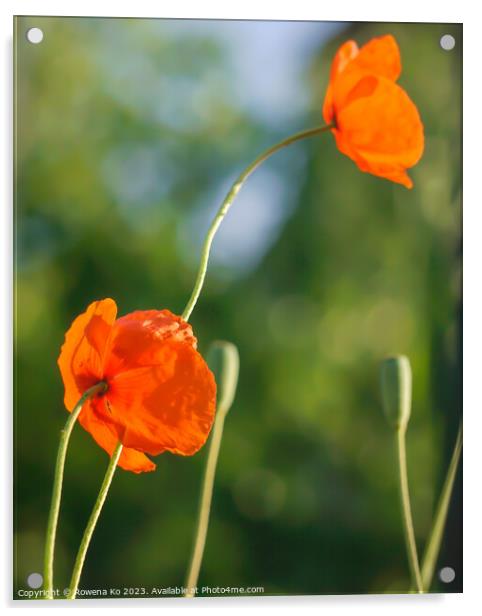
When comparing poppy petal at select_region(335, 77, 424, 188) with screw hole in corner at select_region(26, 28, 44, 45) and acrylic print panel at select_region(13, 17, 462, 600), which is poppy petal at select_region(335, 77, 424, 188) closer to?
acrylic print panel at select_region(13, 17, 462, 600)

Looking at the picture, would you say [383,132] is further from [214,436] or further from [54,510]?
[54,510]

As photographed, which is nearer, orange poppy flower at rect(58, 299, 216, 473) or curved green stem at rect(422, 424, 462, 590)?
orange poppy flower at rect(58, 299, 216, 473)

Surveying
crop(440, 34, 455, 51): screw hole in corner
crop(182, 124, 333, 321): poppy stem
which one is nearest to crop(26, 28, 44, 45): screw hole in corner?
crop(182, 124, 333, 321): poppy stem

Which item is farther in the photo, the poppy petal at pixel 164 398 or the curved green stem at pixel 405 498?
the curved green stem at pixel 405 498

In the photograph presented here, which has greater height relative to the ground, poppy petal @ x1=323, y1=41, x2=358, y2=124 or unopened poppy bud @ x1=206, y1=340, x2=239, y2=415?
poppy petal @ x1=323, y1=41, x2=358, y2=124

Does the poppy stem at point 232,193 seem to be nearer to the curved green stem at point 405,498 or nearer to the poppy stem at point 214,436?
the poppy stem at point 214,436

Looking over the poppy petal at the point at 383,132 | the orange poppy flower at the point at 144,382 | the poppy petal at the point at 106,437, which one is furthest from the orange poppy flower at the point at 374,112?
the poppy petal at the point at 106,437
